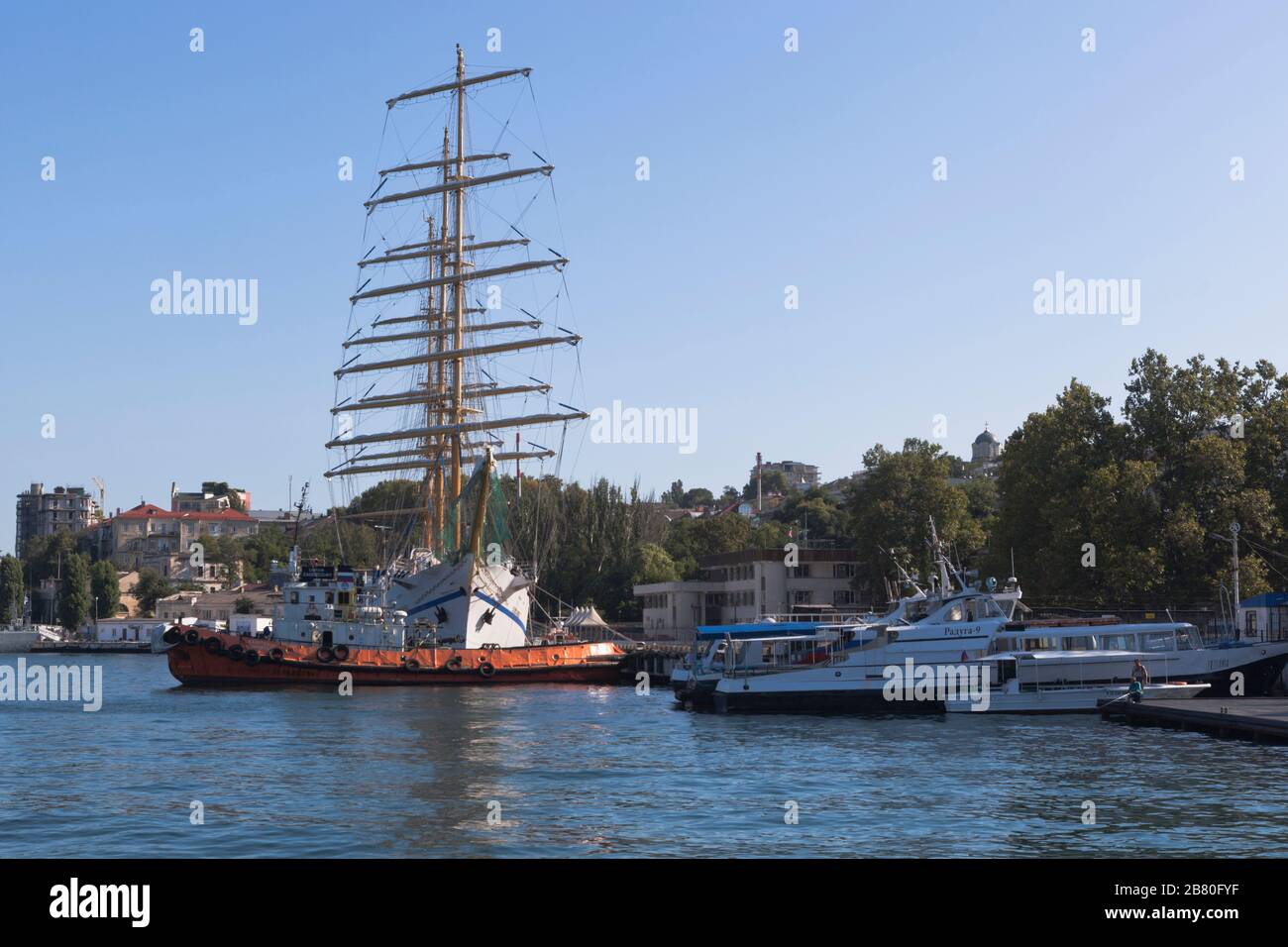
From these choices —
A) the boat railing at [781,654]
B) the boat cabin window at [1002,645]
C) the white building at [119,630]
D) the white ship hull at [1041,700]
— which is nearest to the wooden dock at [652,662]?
the boat railing at [781,654]

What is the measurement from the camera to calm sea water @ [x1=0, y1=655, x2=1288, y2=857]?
21.9 meters

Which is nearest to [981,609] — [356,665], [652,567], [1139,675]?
[1139,675]

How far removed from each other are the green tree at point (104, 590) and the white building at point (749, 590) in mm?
79651

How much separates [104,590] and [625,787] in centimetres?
14088

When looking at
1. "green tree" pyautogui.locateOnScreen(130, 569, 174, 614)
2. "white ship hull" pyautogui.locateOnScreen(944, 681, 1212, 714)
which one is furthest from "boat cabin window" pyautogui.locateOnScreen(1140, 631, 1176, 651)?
"green tree" pyautogui.locateOnScreen(130, 569, 174, 614)

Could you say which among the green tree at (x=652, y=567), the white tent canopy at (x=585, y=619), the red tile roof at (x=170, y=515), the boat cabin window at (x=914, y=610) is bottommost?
the white tent canopy at (x=585, y=619)

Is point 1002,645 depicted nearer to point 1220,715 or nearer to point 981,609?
point 981,609

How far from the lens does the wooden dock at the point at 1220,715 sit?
118 feet

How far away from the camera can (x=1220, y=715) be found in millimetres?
37688

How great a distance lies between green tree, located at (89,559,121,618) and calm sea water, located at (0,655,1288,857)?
115 meters

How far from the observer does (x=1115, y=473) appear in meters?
66.4

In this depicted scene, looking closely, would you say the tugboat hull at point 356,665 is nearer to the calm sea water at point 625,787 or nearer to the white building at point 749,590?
the calm sea water at point 625,787
